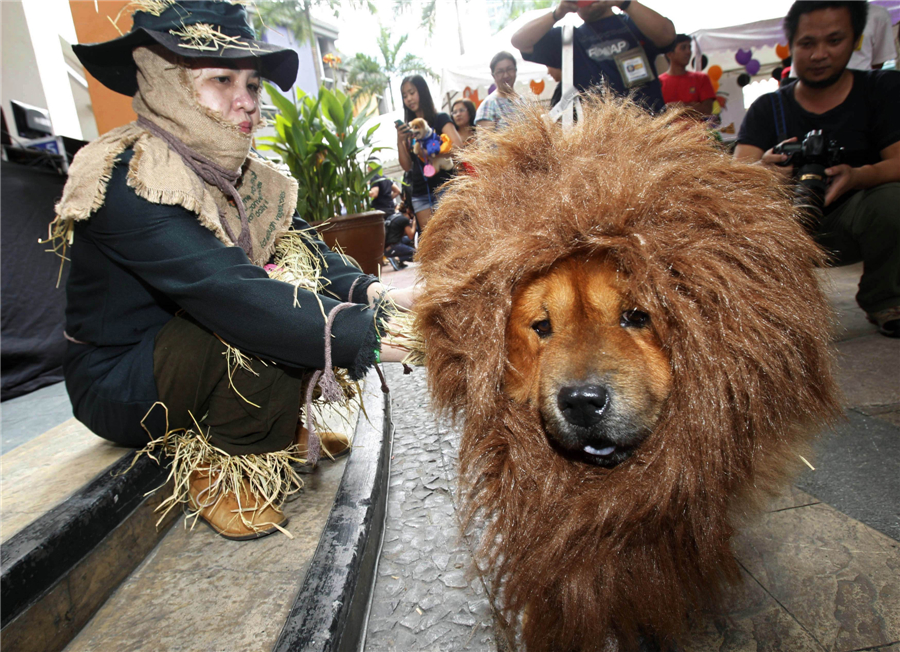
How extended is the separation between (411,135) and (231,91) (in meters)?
3.29

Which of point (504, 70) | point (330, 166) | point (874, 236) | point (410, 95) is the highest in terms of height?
point (504, 70)

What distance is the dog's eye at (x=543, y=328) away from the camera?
1.19 metres

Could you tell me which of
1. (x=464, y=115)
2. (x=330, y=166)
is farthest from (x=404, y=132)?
(x=464, y=115)

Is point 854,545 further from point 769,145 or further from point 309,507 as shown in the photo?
point 769,145

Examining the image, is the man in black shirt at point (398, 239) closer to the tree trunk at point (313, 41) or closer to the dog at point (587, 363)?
the dog at point (587, 363)

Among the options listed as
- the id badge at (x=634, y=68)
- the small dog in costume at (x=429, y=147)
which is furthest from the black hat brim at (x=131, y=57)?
the small dog in costume at (x=429, y=147)

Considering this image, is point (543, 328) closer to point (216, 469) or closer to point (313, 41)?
point (216, 469)

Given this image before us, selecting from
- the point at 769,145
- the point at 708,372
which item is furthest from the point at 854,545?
the point at 769,145

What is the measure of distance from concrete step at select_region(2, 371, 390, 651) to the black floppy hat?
151 cm

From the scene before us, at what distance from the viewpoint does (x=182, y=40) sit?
177cm

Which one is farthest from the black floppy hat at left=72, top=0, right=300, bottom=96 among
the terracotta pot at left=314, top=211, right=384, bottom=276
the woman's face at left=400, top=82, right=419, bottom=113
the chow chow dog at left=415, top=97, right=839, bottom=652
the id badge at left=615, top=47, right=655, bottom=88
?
the woman's face at left=400, top=82, right=419, bottom=113

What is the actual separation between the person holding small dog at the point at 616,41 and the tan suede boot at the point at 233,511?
2527 mm

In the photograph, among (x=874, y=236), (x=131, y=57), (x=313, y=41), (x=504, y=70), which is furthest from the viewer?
(x=313, y=41)

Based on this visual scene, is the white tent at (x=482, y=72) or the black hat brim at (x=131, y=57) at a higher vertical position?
the white tent at (x=482, y=72)
